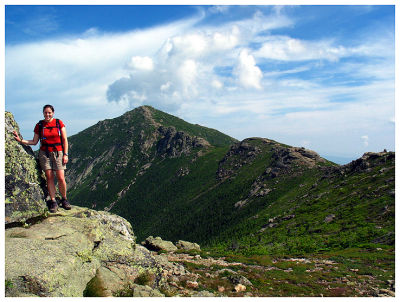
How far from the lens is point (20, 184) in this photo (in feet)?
54.4

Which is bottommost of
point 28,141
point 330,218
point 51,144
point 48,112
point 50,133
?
point 330,218

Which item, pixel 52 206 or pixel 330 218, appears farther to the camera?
pixel 330 218

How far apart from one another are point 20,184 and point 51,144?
3.37m

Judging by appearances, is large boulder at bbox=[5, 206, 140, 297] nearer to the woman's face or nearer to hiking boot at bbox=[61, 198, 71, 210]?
hiking boot at bbox=[61, 198, 71, 210]

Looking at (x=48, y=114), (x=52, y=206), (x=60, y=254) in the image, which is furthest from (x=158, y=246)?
(x=48, y=114)

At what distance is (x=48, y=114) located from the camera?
16641 millimetres

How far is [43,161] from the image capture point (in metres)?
17.6

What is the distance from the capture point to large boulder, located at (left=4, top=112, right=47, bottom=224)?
1608 cm

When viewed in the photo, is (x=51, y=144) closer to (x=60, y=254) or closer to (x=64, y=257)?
(x=60, y=254)

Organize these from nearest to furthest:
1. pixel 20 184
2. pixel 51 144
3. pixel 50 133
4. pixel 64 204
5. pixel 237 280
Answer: pixel 20 184 < pixel 50 133 < pixel 51 144 < pixel 237 280 < pixel 64 204

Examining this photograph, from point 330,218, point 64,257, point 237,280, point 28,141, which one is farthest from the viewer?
point 330,218

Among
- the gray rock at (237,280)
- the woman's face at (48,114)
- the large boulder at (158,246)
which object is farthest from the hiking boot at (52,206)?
the large boulder at (158,246)

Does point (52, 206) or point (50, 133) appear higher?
point (50, 133)

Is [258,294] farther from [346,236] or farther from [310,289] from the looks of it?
[346,236]
